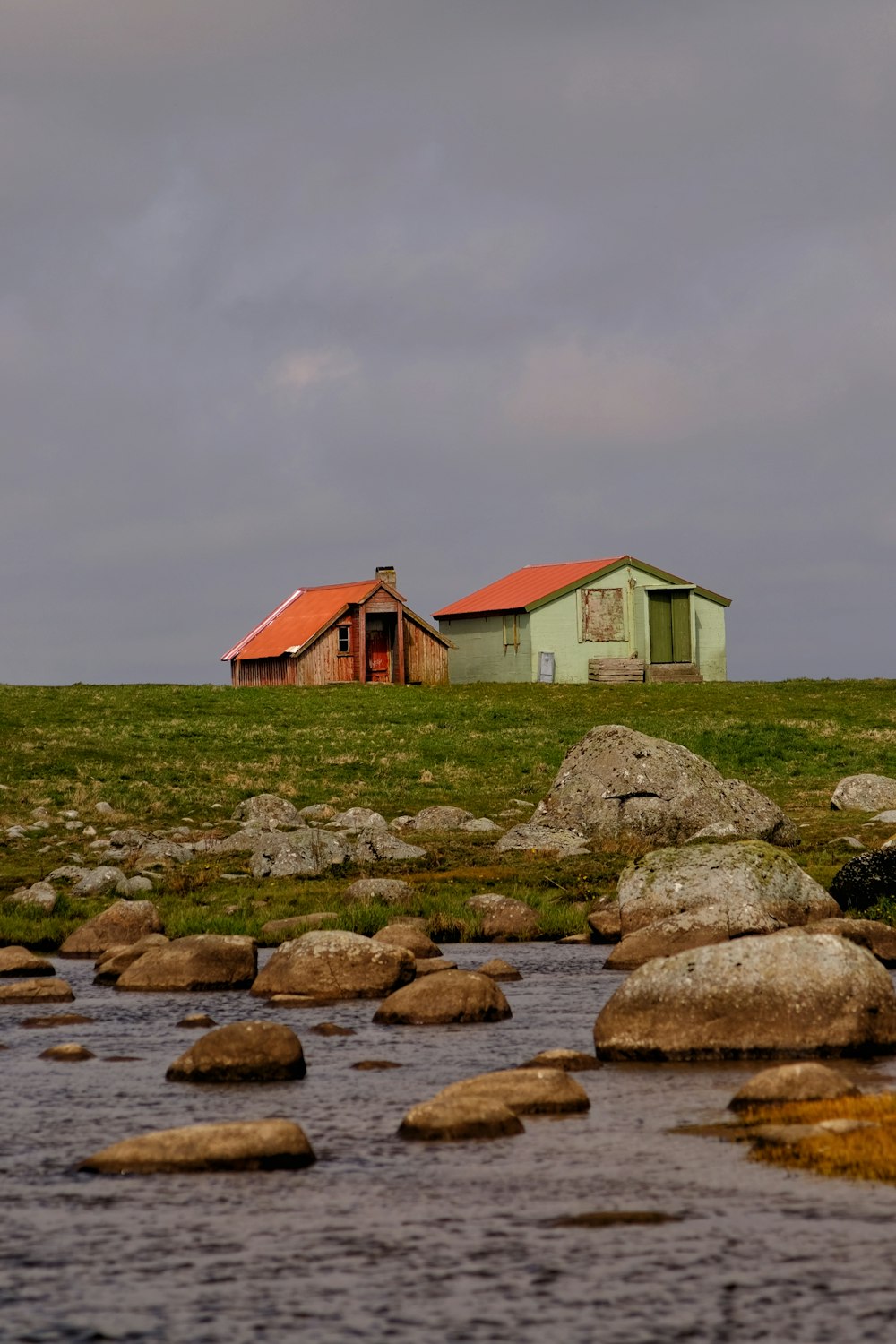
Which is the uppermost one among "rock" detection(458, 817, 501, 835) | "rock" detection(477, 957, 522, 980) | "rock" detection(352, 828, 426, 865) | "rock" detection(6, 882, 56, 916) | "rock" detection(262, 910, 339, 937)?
"rock" detection(458, 817, 501, 835)

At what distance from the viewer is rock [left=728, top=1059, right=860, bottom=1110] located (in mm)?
11188

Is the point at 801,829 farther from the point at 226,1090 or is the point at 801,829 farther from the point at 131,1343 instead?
the point at 131,1343

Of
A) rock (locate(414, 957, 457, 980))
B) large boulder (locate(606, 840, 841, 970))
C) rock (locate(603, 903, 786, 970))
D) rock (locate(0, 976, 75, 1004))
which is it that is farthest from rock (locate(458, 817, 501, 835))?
rock (locate(0, 976, 75, 1004))

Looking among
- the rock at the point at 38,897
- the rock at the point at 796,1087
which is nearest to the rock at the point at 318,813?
the rock at the point at 38,897

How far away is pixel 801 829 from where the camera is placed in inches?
1256

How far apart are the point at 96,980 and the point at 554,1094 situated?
877 cm

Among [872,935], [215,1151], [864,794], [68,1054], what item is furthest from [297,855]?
[215,1151]

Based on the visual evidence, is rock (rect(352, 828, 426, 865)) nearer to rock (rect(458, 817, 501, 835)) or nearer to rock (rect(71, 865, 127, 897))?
rock (rect(458, 817, 501, 835))

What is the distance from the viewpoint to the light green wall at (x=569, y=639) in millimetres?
67188

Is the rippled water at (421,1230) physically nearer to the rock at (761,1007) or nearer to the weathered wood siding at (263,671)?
the rock at (761,1007)

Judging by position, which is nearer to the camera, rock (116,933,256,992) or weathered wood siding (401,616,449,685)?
rock (116,933,256,992)

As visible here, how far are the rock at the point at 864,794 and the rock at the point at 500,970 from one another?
17.4m

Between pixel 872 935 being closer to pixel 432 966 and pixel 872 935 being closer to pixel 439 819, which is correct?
pixel 432 966

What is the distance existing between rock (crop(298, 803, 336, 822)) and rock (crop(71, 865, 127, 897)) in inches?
322
